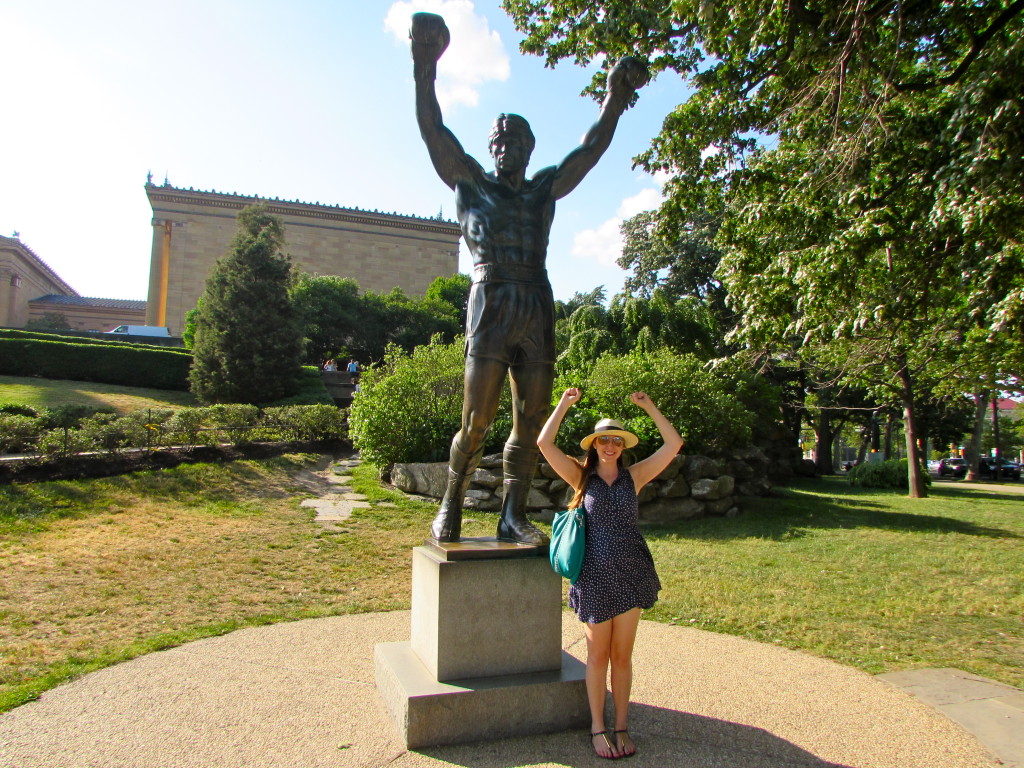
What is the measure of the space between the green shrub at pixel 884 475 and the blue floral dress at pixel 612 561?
1992 cm

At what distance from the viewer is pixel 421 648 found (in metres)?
3.67

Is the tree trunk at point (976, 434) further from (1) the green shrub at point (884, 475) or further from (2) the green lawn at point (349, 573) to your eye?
(2) the green lawn at point (349, 573)

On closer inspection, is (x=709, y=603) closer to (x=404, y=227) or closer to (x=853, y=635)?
(x=853, y=635)

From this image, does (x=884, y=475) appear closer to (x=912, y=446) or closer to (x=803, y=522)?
(x=912, y=446)

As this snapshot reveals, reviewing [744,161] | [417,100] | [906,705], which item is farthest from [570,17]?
[906,705]

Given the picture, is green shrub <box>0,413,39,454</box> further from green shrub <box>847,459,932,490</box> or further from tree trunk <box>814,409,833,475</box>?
tree trunk <box>814,409,833,475</box>

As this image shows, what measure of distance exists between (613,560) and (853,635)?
336 centimetres

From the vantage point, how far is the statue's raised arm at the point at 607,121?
13.8 feet

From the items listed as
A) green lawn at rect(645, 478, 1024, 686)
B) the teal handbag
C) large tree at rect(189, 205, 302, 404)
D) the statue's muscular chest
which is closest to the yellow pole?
large tree at rect(189, 205, 302, 404)

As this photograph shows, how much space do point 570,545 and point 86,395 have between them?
21465 mm

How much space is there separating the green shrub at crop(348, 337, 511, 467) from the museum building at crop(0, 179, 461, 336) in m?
38.8

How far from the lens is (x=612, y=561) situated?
10.3 feet

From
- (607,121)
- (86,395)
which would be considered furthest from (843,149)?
(86,395)

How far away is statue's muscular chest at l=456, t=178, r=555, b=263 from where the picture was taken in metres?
3.88
